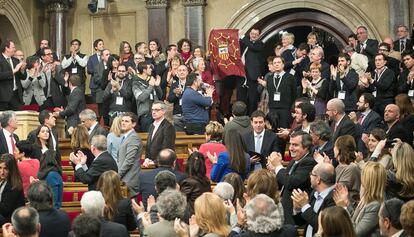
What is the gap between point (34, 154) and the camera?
11.0 m

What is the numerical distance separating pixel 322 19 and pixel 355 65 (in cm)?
386

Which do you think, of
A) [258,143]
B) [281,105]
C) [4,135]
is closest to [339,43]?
[281,105]

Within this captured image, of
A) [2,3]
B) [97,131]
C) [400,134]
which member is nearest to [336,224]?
[400,134]

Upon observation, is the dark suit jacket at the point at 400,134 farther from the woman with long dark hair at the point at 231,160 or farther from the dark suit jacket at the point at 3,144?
the dark suit jacket at the point at 3,144

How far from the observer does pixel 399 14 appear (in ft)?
58.9

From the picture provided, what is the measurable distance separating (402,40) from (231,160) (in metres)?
7.33

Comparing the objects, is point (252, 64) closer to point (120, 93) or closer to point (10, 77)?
point (120, 93)

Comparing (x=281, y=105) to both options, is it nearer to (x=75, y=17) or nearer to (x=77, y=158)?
(x=77, y=158)

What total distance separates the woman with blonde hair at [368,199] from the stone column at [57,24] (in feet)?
39.4

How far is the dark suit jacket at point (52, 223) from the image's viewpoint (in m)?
7.86

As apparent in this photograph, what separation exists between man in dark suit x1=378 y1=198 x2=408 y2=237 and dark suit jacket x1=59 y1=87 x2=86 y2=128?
832cm

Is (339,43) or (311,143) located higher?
(339,43)

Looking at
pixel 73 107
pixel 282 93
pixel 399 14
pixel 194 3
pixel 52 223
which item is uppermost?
pixel 194 3

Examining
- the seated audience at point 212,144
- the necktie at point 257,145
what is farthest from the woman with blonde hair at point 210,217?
the necktie at point 257,145
